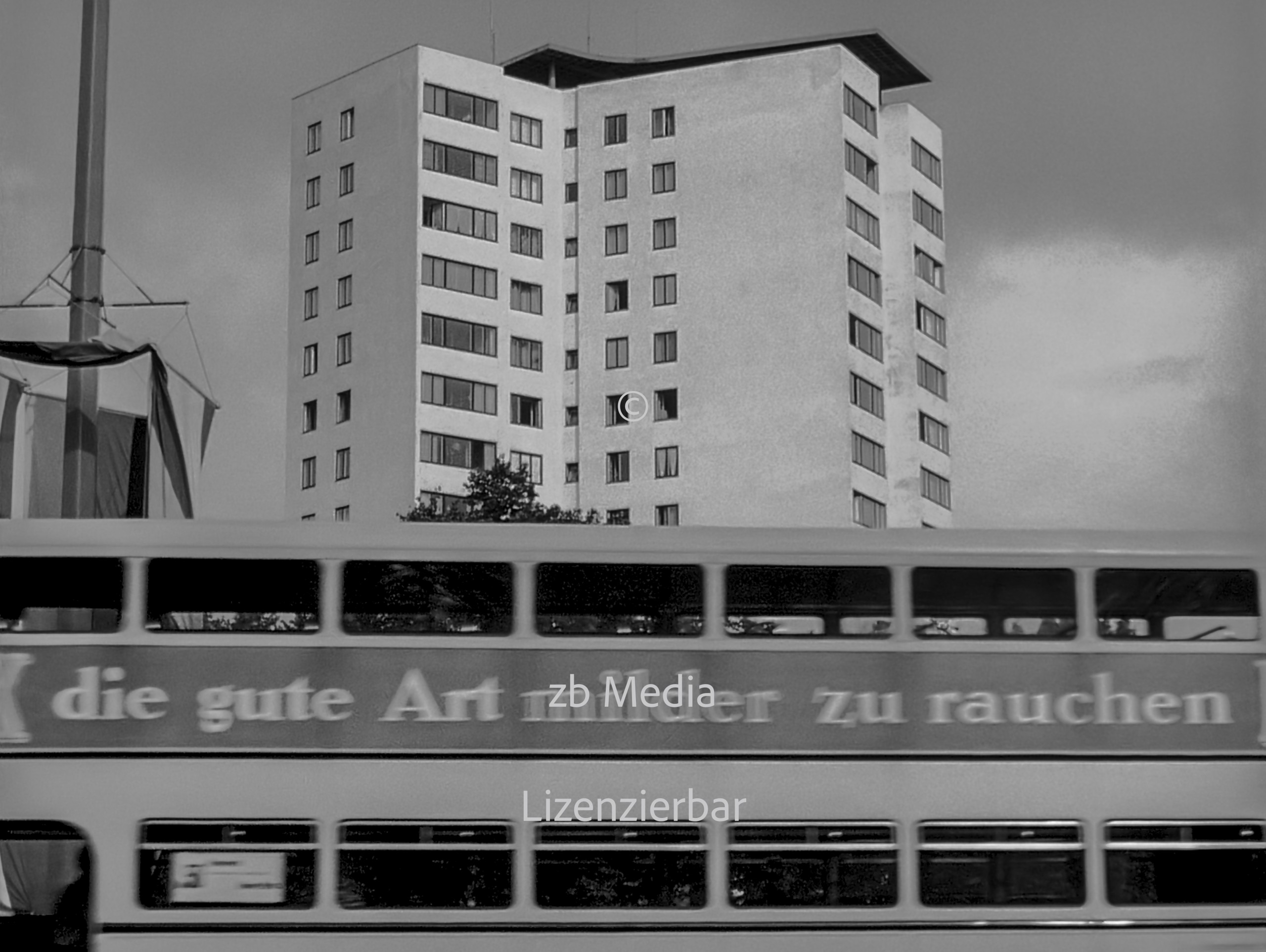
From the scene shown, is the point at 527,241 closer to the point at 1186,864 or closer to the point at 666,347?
the point at 666,347

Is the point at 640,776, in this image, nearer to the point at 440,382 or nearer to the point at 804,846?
the point at 804,846

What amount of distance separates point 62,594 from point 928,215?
205 ft

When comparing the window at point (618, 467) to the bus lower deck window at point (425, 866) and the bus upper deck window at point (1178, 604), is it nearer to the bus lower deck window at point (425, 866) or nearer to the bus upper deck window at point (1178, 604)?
the bus upper deck window at point (1178, 604)

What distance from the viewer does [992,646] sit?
41.8 feet

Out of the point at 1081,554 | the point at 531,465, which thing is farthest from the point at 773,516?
the point at 1081,554

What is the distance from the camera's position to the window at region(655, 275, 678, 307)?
68.4 metres

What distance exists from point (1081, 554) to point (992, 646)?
95 cm

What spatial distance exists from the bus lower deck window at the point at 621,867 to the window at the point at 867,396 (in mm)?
53202

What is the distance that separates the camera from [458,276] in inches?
2665

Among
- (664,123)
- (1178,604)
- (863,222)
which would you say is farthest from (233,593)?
(664,123)

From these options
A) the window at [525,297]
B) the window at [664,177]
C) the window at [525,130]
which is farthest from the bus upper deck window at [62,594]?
the window at [525,130]

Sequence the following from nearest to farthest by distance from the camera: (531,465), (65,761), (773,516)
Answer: (65,761) → (773,516) → (531,465)

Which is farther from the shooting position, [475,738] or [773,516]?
[773,516]

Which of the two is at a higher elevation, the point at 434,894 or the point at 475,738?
the point at 475,738
